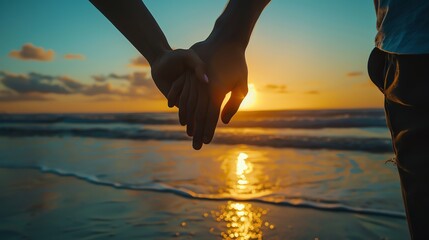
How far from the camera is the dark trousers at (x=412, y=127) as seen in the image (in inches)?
36.2

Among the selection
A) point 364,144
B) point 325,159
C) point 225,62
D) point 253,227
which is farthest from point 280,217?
point 364,144

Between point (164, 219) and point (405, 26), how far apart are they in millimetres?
2461

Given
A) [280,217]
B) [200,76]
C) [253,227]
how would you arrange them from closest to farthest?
[200,76] < [253,227] < [280,217]

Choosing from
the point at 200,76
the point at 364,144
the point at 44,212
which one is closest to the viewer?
the point at 200,76

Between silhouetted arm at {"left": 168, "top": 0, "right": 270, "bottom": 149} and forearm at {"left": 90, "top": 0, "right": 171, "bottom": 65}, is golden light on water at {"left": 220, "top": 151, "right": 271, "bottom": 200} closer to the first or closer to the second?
silhouetted arm at {"left": 168, "top": 0, "right": 270, "bottom": 149}

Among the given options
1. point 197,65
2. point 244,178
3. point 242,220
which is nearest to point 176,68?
point 197,65

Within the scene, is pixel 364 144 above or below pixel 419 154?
below

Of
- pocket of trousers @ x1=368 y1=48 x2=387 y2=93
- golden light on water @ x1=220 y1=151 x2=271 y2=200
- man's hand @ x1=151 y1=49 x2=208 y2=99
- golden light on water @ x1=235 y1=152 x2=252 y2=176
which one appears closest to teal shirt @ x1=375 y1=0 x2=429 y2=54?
pocket of trousers @ x1=368 y1=48 x2=387 y2=93

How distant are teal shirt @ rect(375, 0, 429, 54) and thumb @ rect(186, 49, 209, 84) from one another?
622mm

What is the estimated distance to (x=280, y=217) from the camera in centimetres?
298

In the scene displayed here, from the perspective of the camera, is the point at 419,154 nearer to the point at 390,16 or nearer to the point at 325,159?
the point at 390,16

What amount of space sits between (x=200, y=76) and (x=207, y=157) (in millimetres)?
4660

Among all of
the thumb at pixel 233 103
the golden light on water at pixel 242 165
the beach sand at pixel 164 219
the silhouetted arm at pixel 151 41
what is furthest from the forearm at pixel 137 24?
the golden light on water at pixel 242 165

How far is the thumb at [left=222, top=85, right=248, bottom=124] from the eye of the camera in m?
1.53
